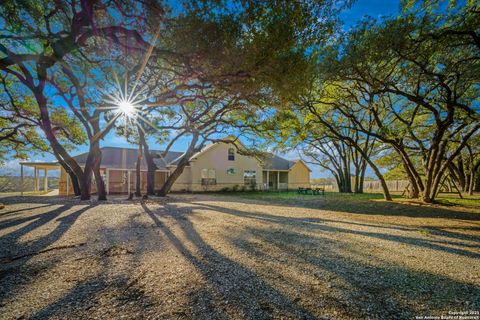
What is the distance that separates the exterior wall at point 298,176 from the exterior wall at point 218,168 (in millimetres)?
5045

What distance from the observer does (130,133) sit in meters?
13.6

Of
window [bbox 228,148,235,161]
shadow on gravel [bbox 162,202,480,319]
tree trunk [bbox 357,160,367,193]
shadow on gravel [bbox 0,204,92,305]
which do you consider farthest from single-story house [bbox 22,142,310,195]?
shadow on gravel [bbox 162,202,480,319]

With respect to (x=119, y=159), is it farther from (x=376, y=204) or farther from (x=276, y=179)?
(x=376, y=204)

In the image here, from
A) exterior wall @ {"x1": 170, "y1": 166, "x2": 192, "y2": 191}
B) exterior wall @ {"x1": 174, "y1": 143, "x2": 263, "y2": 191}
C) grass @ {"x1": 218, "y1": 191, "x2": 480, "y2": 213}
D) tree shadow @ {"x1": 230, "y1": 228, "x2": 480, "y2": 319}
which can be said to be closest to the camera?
tree shadow @ {"x1": 230, "y1": 228, "x2": 480, "y2": 319}

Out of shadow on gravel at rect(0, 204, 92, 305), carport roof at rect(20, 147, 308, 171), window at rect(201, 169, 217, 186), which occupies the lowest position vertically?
shadow on gravel at rect(0, 204, 92, 305)

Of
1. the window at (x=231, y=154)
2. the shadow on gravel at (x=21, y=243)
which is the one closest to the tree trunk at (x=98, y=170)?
the shadow on gravel at (x=21, y=243)

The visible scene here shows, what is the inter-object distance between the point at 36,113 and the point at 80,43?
33.6 feet

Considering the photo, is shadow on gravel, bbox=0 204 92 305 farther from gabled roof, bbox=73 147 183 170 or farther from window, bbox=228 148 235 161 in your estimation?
window, bbox=228 148 235 161

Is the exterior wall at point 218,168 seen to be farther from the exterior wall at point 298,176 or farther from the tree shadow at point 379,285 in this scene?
the tree shadow at point 379,285

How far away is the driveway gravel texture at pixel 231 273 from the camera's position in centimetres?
198

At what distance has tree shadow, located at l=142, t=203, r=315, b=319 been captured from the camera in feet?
6.28

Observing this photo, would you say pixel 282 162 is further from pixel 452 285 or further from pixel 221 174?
pixel 452 285

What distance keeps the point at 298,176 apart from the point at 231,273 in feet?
84.6

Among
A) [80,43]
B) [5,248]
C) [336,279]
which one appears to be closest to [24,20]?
[80,43]
